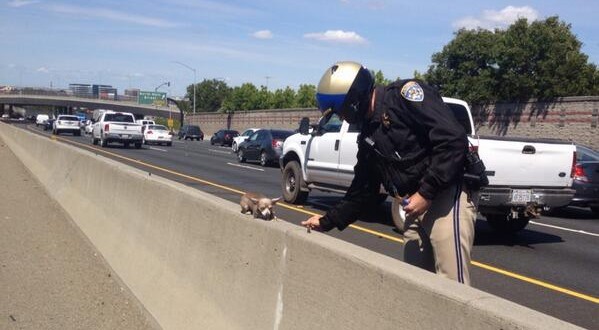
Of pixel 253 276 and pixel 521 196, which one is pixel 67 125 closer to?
pixel 521 196

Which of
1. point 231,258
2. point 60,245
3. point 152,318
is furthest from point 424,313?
point 60,245

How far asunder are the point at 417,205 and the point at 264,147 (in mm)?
24078

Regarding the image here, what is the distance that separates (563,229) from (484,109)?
25.3m

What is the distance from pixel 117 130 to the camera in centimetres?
3609

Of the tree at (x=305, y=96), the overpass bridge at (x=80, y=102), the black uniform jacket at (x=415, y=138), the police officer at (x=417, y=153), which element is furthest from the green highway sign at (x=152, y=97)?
the black uniform jacket at (x=415, y=138)

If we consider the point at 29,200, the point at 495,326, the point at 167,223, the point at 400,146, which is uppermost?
the point at 400,146

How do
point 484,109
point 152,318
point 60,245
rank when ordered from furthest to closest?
point 484,109
point 60,245
point 152,318

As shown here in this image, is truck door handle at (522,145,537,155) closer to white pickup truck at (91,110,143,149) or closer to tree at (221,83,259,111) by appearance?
white pickup truck at (91,110,143,149)

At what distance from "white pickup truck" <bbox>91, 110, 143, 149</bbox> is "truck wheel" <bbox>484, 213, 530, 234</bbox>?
27779mm

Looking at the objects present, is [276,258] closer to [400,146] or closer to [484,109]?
[400,146]

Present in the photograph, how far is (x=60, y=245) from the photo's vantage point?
356 inches

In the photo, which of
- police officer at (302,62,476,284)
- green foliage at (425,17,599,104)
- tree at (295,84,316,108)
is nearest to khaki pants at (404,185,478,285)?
police officer at (302,62,476,284)

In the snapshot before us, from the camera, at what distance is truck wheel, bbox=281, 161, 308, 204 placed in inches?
533


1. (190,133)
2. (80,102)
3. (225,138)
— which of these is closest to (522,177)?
(225,138)
